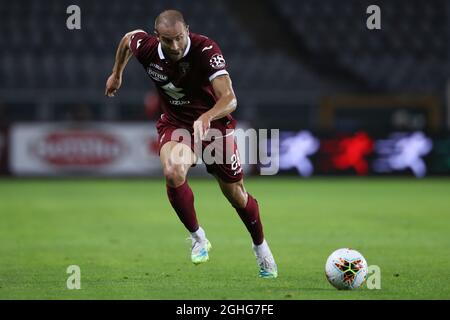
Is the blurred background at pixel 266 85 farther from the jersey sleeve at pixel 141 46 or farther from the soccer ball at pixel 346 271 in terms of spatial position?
the soccer ball at pixel 346 271

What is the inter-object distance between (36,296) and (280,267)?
2444 mm

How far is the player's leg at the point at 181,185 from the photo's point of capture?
7205mm

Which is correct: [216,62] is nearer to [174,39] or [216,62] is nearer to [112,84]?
[174,39]

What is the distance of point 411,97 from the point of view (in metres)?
23.1

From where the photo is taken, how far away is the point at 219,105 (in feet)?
23.0

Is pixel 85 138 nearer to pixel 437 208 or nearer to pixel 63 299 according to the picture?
pixel 437 208

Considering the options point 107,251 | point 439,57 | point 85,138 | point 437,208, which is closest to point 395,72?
point 439,57

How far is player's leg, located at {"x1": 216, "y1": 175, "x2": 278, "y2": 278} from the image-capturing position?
7379 millimetres

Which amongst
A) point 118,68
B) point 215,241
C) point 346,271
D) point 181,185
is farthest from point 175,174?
point 215,241

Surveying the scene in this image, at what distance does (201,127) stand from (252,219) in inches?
43.4

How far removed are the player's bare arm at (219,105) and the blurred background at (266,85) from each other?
13280 millimetres

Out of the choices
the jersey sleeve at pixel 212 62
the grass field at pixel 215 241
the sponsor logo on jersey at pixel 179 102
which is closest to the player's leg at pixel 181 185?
the grass field at pixel 215 241

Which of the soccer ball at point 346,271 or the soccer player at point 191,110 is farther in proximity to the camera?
the soccer player at point 191,110

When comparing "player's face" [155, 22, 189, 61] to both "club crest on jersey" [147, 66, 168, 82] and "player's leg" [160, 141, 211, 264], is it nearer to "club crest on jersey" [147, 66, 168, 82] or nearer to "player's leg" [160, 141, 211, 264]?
"club crest on jersey" [147, 66, 168, 82]
